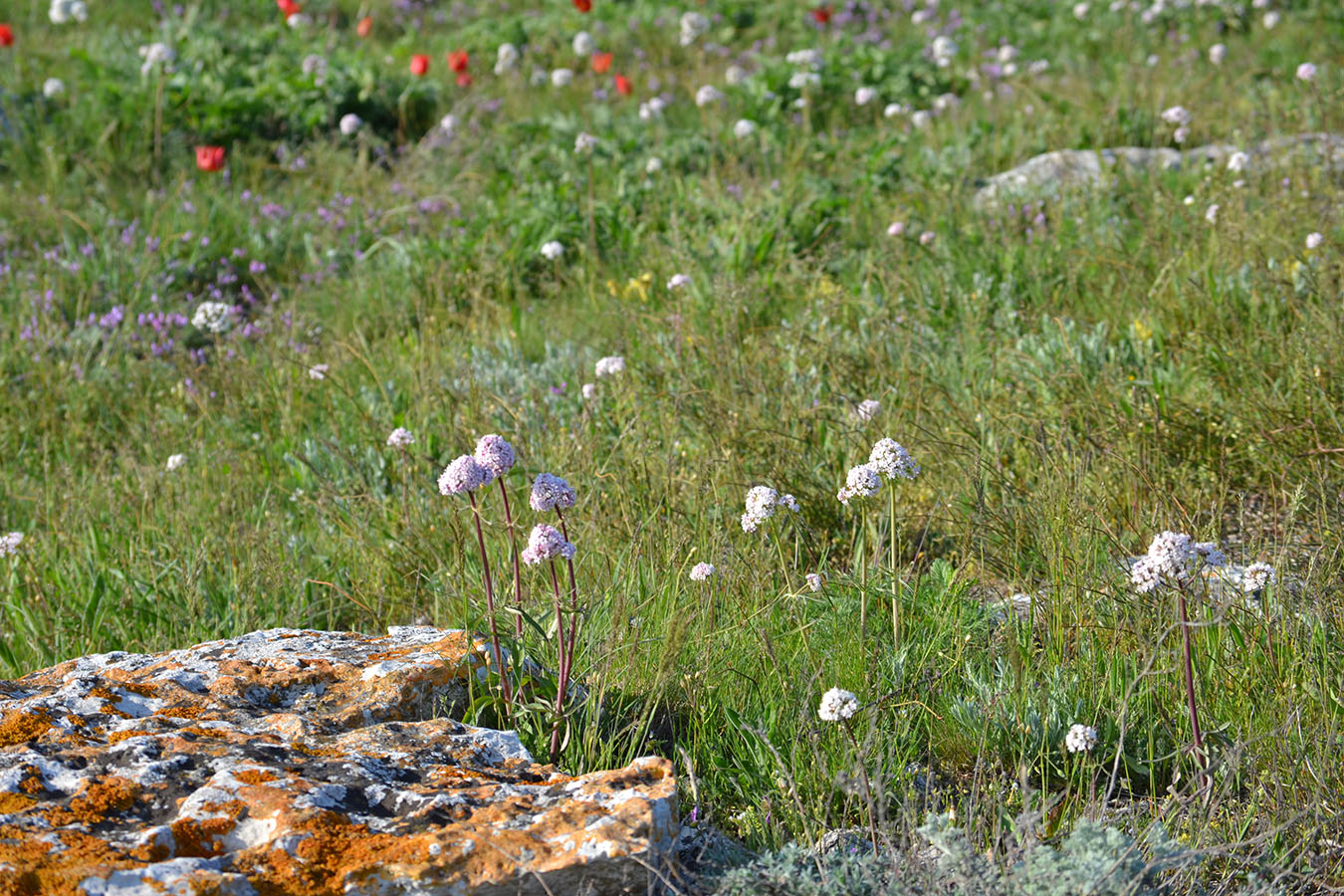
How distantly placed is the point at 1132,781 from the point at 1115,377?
1.81m

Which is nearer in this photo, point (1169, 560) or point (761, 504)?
point (1169, 560)

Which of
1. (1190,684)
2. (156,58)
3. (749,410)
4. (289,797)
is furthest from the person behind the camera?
(156,58)

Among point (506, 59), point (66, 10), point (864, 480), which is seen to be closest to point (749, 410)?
point (864, 480)

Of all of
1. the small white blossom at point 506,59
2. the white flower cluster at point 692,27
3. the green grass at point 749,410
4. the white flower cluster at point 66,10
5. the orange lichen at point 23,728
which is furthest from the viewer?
the white flower cluster at point 692,27

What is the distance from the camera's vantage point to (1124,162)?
574 cm

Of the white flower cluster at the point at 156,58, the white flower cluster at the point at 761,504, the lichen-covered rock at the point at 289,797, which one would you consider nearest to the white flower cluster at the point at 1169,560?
the white flower cluster at the point at 761,504

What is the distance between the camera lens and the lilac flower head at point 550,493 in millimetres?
2225

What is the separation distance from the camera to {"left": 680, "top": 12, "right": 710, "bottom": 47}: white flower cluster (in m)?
9.28

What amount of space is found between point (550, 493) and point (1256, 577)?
5.09 feet

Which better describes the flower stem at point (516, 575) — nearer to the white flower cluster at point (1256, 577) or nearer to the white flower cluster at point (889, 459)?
the white flower cluster at point (889, 459)

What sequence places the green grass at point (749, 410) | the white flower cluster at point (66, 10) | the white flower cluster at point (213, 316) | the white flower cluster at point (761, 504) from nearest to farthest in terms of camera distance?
the green grass at point (749, 410) < the white flower cluster at point (761, 504) < the white flower cluster at point (213, 316) < the white flower cluster at point (66, 10)

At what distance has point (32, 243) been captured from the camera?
237 inches

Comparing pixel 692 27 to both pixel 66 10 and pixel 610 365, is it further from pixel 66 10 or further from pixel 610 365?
pixel 610 365

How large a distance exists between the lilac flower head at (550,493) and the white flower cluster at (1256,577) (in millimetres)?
1509
